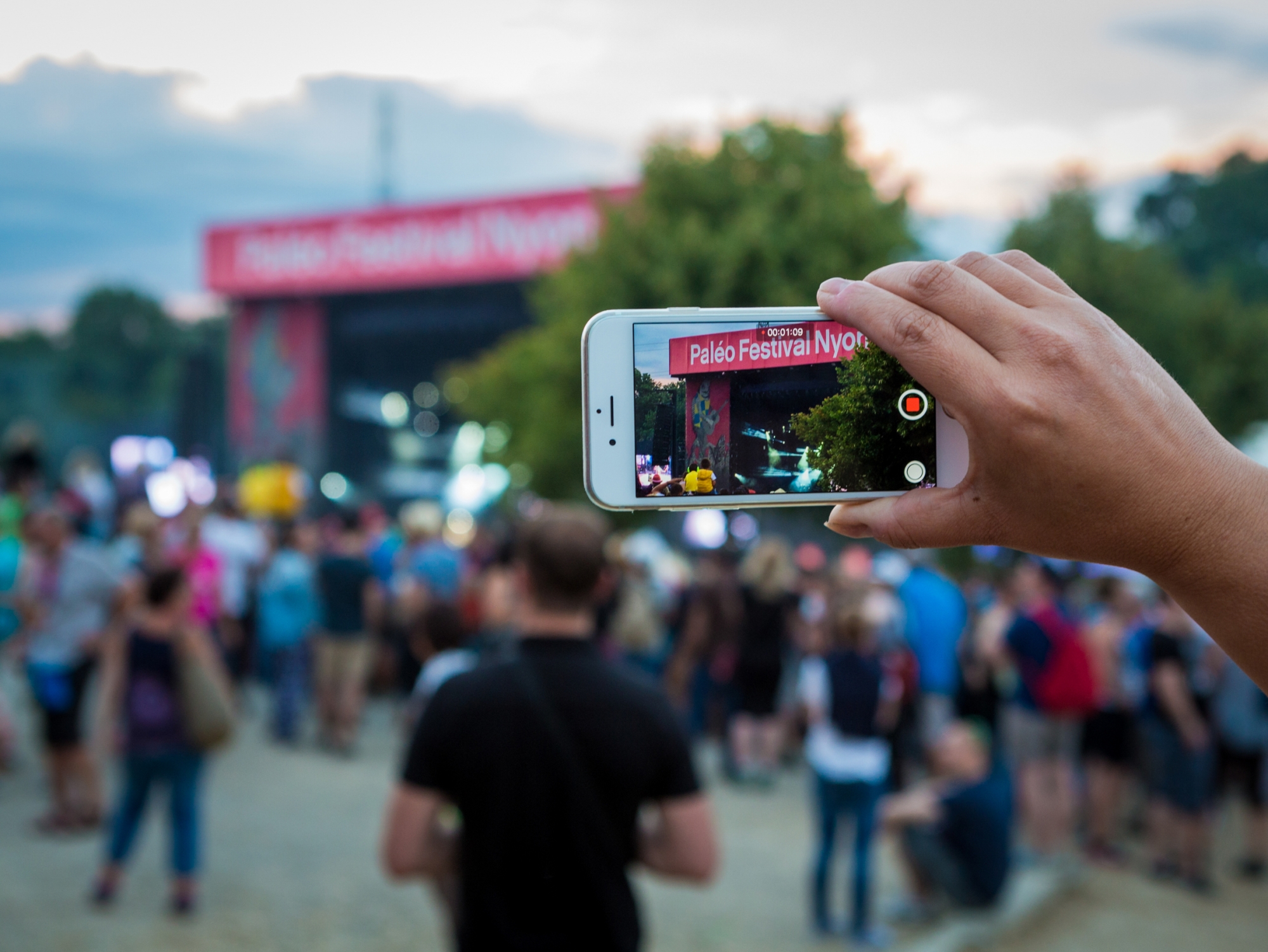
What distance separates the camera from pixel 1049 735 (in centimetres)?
710

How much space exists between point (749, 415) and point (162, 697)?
4.76 metres

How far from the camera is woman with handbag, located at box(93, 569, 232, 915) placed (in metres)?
5.01

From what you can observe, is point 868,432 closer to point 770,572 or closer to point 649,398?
point 649,398

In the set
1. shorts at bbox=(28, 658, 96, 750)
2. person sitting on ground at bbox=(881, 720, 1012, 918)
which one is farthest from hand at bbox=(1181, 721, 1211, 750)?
shorts at bbox=(28, 658, 96, 750)

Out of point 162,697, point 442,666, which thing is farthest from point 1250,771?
point 162,697

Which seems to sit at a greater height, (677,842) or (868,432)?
(868,432)

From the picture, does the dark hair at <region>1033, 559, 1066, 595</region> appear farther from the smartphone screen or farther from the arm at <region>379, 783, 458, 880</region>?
the smartphone screen

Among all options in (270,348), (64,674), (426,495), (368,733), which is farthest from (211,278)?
(64,674)

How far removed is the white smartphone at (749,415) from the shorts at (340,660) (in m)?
7.87

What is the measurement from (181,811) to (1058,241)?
22479 mm

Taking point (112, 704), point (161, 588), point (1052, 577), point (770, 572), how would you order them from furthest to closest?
point (770, 572) → point (1052, 577) → point (112, 704) → point (161, 588)

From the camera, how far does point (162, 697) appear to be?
5.09m

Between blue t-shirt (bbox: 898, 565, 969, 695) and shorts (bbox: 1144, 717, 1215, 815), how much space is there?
1460mm

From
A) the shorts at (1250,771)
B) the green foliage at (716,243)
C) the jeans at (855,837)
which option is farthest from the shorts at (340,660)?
the shorts at (1250,771)
